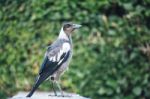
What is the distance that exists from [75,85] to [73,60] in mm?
350

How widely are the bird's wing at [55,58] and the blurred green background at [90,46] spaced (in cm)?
265

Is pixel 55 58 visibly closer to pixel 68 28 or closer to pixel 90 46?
pixel 68 28

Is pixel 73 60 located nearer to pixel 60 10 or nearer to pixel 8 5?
pixel 60 10

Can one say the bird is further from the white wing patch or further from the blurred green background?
the blurred green background

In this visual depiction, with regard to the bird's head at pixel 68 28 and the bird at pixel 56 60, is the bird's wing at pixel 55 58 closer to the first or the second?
the bird at pixel 56 60

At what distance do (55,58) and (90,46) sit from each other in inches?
109

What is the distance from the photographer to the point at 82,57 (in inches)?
355

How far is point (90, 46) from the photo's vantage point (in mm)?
9039

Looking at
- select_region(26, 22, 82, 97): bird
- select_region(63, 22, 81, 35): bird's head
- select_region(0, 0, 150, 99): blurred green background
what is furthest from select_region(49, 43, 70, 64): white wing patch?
select_region(0, 0, 150, 99): blurred green background

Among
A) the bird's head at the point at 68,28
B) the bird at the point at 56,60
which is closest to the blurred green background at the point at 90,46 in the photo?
the bird's head at the point at 68,28

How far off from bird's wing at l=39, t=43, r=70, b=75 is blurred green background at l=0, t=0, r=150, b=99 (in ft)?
8.69

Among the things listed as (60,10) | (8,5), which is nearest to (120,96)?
(60,10)

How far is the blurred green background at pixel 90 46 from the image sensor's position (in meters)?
8.95

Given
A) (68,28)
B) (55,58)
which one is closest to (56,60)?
(55,58)
